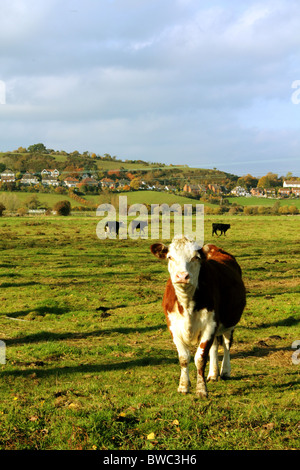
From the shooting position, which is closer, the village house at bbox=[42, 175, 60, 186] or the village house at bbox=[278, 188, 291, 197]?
the village house at bbox=[278, 188, 291, 197]

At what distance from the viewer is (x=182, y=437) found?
5.04 meters

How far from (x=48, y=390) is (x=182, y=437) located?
286cm

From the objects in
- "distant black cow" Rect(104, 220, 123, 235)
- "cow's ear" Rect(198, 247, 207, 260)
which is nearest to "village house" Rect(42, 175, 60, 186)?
"distant black cow" Rect(104, 220, 123, 235)

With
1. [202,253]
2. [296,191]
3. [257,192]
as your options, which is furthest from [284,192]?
[202,253]

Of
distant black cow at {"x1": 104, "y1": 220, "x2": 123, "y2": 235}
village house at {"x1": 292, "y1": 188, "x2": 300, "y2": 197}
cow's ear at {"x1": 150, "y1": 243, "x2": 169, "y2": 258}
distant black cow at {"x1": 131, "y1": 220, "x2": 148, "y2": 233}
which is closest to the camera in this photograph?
cow's ear at {"x1": 150, "y1": 243, "x2": 169, "y2": 258}

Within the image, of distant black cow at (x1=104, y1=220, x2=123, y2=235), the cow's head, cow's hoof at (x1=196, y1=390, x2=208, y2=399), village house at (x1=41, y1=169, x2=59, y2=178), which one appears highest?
village house at (x1=41, y1=169, x2=59, y2=178)

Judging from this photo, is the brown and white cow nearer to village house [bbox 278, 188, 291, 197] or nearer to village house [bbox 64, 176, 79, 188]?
village house [bbox 64, 176, 79, 188]

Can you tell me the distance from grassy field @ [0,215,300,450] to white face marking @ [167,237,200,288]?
1665 millimetres

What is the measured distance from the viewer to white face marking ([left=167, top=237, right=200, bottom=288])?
6.30m

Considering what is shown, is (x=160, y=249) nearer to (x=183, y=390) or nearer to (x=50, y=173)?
(x=183, y=390)

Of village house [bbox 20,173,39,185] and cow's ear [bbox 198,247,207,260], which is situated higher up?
village house [bbox 20,173,39,185]

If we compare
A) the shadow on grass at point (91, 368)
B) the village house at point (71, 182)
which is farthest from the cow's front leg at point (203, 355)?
the village house at point (71, 182)

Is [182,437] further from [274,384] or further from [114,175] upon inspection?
[114,175]

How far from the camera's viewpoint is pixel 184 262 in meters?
6.43
